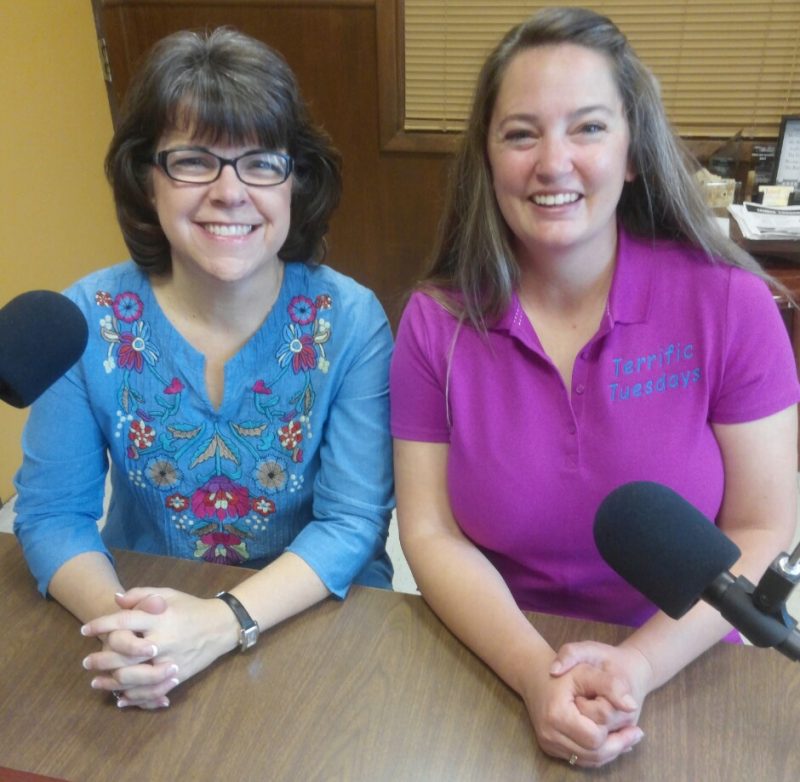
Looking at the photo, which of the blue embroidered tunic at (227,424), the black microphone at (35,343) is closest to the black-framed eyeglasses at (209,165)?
the blue embroidered tunic at (227,424)

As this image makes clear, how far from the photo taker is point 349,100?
9.20 ft

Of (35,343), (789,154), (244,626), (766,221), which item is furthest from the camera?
(789,154)

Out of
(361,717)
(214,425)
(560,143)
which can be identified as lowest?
(361,717)

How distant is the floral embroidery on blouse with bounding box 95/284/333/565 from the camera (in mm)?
1188

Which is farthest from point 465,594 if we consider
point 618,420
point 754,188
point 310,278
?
point 754,188

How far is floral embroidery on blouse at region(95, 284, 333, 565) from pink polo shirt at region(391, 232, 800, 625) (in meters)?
0.16

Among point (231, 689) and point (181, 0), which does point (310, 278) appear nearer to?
point (231, 689)

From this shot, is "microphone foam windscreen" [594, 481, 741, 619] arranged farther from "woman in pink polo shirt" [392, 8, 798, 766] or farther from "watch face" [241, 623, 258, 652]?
"watch face" [241, 623, 258, 652]

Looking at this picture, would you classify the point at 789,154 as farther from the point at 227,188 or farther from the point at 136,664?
the point at 136,664

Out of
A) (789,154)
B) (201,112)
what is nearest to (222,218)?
(201,112)

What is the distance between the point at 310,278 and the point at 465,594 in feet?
1.81

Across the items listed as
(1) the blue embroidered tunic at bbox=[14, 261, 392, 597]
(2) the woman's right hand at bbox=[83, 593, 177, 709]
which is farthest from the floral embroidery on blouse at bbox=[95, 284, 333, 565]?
(2) the woman's right hand at bbox=[83, 593, 177, 709]

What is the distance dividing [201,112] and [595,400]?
0.67 metres

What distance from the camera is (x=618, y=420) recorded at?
1.05 meters
